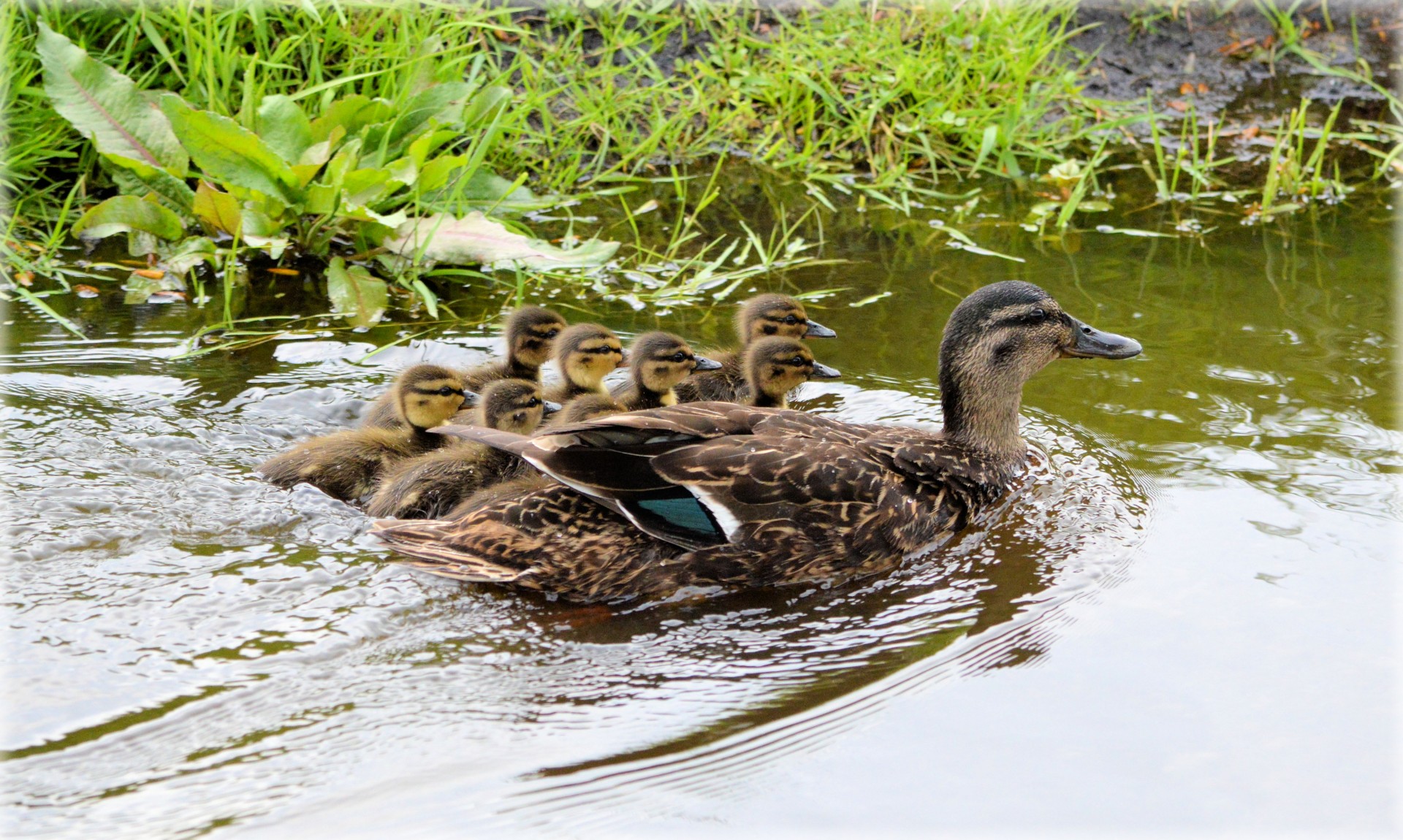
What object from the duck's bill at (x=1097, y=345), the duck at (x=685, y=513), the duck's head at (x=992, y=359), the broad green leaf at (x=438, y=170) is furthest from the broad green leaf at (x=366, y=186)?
the duck's bill at (x=1097, y=345)

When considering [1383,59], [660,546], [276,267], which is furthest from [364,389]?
[1383,59]

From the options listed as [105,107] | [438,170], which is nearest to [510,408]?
[438,170]

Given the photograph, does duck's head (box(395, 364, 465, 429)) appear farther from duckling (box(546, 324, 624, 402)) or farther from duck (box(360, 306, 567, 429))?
duckling (box(546, 324, 624, 402))

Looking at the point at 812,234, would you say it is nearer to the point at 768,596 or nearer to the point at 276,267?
the point at 276,267

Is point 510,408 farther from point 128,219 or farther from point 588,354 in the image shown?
point 128,219

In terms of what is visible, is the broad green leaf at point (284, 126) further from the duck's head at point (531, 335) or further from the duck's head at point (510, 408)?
the duck's head at point (510, 408)

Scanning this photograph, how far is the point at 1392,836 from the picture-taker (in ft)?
9.30

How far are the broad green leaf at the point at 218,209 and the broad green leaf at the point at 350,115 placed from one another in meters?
0.46

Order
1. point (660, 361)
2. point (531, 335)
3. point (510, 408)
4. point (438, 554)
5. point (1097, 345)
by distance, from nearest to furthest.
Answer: point (438, 554)
point (510, 408)
point (1097, 345)
point (660, 361)
point (531, 335)

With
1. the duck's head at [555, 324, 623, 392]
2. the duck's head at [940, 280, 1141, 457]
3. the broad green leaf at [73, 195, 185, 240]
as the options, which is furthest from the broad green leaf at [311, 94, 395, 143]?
the duck's head at [940, 280, 1141, 457]

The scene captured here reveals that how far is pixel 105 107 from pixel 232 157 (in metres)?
0.71

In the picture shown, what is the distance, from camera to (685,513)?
3.79 meters

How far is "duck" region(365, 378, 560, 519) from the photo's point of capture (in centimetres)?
409

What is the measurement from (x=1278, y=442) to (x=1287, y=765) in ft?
6.14
